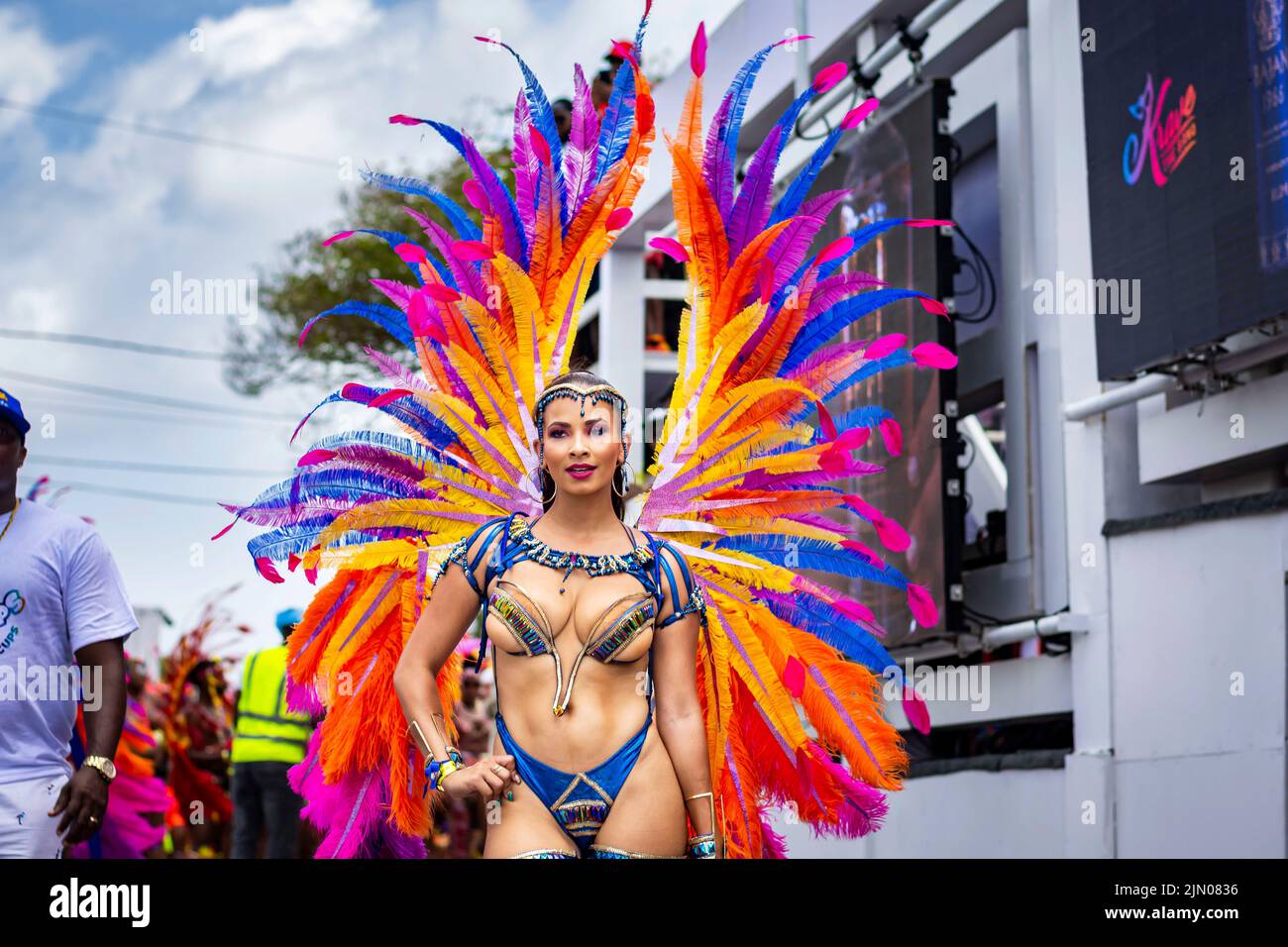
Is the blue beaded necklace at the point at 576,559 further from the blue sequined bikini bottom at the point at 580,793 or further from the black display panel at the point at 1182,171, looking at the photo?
the black display panel at the point at 1182,171

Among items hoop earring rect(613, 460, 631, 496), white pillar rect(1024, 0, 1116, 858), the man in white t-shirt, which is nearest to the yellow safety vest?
white pillar rect(1024, 0, 1116, 858)

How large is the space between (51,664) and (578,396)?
1.71 metres

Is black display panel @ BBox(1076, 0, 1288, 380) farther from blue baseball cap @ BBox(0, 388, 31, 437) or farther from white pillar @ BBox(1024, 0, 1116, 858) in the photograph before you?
blue baseball cap @ BBox(0, 388, 31, 437)

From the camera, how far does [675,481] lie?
16.9 feet

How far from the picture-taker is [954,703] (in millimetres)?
12086

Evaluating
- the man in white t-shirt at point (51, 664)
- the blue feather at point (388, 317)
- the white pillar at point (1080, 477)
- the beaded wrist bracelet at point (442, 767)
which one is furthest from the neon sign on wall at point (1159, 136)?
the man in white t-shirt at point (51, 664)

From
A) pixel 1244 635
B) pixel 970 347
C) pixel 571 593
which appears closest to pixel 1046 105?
pixel 970 347

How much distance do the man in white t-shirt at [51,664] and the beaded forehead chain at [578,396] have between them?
4.59 ft

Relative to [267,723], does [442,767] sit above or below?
above

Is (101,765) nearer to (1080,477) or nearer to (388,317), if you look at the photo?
(388,317)

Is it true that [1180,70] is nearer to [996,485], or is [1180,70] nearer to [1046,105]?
[1046,105]

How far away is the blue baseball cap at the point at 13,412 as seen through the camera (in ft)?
16.2

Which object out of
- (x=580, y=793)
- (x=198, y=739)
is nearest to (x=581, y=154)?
(x=580, y=793)
